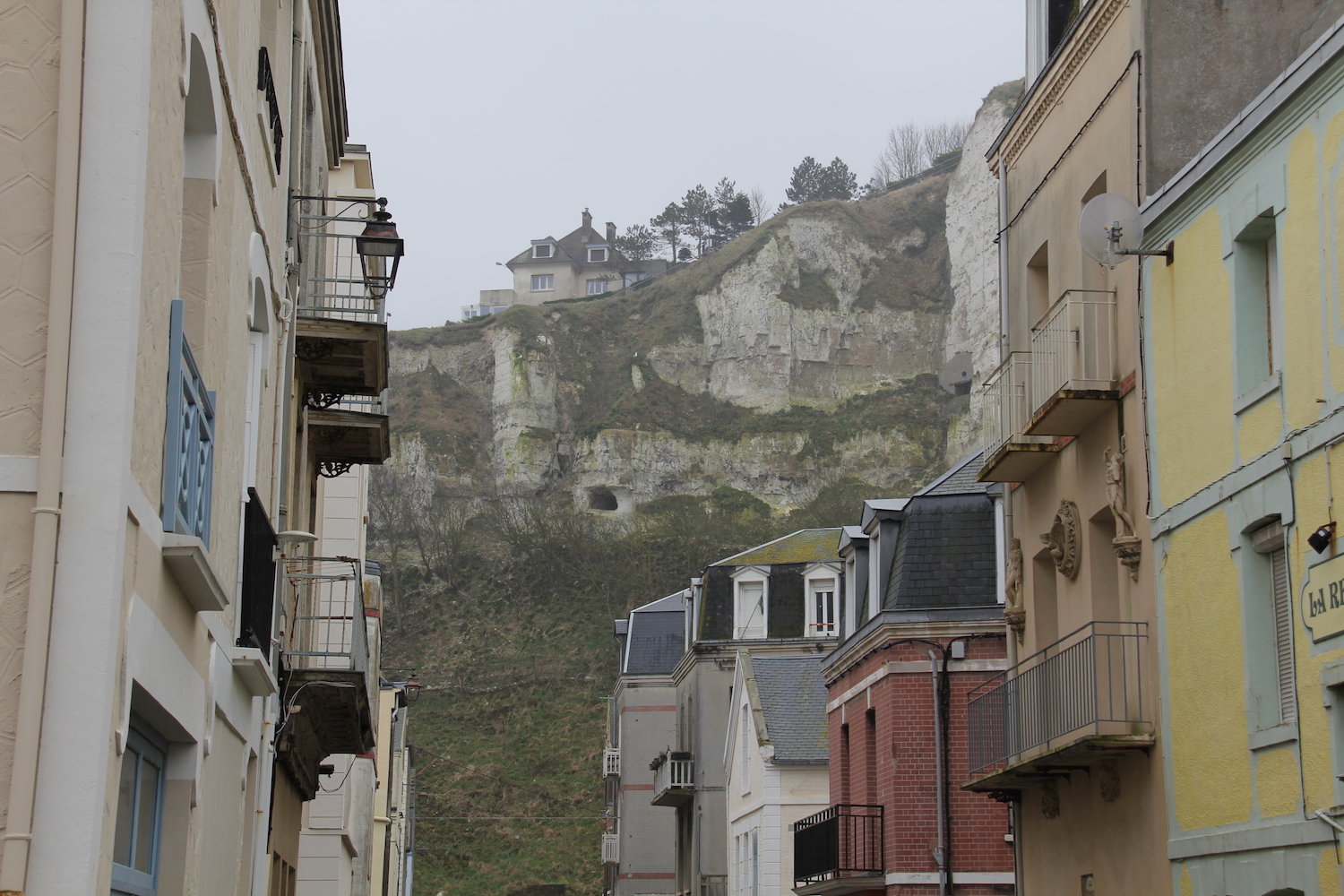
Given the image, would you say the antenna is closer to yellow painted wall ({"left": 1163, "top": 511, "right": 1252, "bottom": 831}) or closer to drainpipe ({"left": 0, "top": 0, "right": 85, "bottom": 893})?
yellow painted wall ({"left": 1163, "top": 511, "right": 1252, "bottom": 831})

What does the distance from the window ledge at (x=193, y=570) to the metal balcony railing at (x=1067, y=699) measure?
6.81 m

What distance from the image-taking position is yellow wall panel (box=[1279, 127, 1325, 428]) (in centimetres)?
896

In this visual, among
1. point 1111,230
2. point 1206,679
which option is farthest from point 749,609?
point 1206,679

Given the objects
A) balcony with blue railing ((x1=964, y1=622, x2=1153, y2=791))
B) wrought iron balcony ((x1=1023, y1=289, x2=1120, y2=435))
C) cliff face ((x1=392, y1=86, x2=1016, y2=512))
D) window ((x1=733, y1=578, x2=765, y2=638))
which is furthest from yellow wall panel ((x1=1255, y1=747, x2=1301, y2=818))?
cliff face ((x1=392, y1=86, x2=1016, y2=512))

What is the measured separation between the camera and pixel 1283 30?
11.9 meters

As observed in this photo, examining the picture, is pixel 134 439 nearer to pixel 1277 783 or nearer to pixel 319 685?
pixel 1277 783

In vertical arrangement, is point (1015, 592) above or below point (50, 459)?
above

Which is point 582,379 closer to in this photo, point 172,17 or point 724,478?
point 724,478

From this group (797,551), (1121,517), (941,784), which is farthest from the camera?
(797,551)

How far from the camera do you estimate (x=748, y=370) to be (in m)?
107

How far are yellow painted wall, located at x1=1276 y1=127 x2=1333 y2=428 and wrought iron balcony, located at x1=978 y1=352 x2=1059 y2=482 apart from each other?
4133mm

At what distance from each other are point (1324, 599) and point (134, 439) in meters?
6.58

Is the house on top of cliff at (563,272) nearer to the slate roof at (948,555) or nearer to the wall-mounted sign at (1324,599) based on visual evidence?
the slate roof at (948,555)

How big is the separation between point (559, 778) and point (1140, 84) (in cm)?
6157
